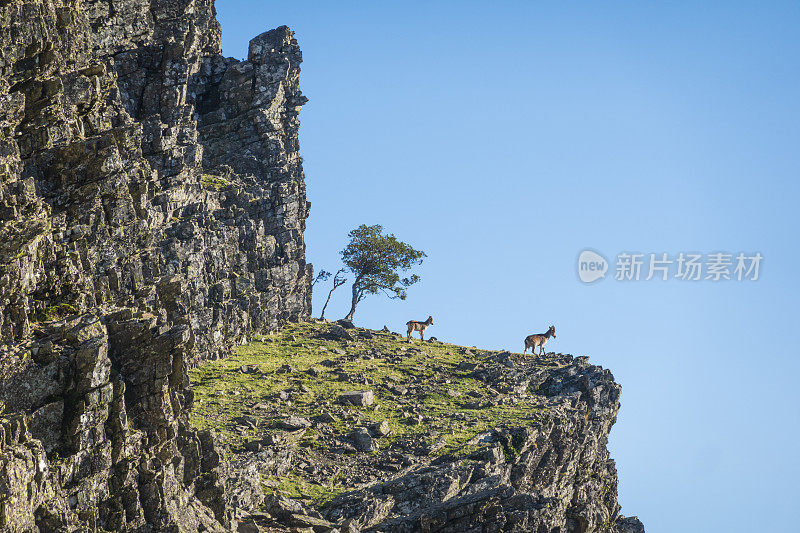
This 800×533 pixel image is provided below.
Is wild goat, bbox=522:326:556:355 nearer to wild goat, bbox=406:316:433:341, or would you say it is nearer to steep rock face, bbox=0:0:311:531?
wild goat, bbox=406:316:433:341

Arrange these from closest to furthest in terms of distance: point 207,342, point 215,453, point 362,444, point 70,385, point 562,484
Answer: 1. point 70,385
2. point 215,453
3. point 362,444
4. point 562,484
5. point 207,342

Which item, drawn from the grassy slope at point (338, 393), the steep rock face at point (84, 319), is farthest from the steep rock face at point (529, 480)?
the steep rock face at point (84, 319)

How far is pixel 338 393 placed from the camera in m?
78.1

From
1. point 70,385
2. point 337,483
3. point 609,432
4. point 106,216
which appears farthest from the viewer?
point 609,432

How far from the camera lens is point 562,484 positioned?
77500 millimetres

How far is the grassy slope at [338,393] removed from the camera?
65.6 metres

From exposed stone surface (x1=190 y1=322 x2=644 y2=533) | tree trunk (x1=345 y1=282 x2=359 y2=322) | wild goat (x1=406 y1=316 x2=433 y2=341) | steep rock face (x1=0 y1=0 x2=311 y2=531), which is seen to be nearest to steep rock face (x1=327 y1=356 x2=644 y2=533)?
exposed stone surface (x1=190 y1=322 x2=644 y2=533)

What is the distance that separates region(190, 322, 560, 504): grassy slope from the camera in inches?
2584

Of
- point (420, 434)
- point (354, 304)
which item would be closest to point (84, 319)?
point (420, 434)

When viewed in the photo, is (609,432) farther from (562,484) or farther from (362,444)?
(362,444)

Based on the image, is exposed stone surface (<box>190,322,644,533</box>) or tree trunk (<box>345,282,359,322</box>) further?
tree trunk (<box>345,282,359,322</box>)

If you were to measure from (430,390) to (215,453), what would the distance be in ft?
138

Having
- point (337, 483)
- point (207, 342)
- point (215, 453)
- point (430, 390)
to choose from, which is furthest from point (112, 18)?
point (215, 453)

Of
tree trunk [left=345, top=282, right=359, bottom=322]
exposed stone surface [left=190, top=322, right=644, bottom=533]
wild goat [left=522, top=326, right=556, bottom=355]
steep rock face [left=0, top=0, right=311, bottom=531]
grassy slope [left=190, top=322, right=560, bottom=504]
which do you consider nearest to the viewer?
steep rock face [left=0, top=0, right=311, bottom=531]
